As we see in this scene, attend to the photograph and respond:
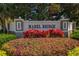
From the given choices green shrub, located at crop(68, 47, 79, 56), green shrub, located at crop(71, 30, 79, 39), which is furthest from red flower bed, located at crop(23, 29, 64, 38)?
green shrub, located at crop(68, 47, 79, 56)

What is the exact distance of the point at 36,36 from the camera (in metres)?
10.7

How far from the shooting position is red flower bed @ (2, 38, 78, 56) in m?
10.5

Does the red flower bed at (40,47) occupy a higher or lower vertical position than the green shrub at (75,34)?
lower

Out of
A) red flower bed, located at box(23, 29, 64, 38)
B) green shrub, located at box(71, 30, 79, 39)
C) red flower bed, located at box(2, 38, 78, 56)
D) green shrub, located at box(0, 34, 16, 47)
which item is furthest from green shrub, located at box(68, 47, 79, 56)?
green shrub, located at box(0, 34, 16, 47)

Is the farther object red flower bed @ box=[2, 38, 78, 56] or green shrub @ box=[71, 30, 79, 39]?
green shrub @ box=[71, 30, 79, 39]

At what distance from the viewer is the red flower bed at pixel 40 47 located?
10.5 metres

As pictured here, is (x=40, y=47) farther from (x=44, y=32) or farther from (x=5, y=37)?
(x=5, y=37)

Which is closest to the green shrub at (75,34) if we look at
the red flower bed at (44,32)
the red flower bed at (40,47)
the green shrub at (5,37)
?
the red flower bed at (40,47)

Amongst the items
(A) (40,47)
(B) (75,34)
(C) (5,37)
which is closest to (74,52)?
(B) (75,34)

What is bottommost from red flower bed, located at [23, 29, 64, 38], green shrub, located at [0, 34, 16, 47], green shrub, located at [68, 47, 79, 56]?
green shrub, located at [68, 47, 79, 56]

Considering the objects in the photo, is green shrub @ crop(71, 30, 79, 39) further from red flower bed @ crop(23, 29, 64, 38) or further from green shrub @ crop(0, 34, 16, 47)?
green shrub @ crop(0, 34, 16, 47)

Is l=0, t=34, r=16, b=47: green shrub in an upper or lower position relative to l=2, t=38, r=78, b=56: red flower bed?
upper

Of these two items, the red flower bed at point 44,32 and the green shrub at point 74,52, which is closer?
the green shrub at point 74,52

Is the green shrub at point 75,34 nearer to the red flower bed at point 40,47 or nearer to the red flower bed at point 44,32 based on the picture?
the red flower bed at point 40,47
